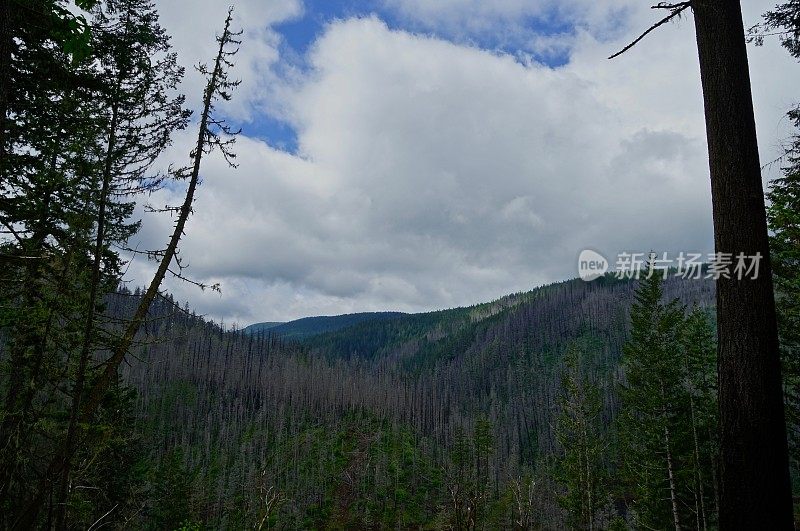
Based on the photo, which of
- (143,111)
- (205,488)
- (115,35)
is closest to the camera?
(115,35)

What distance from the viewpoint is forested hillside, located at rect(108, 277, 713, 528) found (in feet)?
229

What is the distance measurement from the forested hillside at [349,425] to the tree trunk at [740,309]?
38356 millimetres

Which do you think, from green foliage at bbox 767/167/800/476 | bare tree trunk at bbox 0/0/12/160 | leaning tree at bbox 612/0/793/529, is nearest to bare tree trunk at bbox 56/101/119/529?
bare tree trunk at bbox 0/0/12/160

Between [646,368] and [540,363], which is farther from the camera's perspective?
[540,363]

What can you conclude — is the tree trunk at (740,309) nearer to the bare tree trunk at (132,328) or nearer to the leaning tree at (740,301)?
the leaning tree at (740,301)

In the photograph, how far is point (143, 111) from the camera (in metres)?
9.45

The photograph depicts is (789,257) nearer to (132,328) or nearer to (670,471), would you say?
(670,471)

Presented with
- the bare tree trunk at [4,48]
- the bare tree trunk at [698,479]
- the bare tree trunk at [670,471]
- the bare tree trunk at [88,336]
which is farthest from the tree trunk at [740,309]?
the bare tree trunk at [698,479]

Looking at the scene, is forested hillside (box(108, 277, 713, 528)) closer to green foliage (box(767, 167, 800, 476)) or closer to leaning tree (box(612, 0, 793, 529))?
green foliage (box(767, 167, 800, 476))

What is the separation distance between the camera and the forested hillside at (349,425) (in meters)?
69.7

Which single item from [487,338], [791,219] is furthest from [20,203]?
[487,338]

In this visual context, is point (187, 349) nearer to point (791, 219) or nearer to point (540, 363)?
point (540, 363)

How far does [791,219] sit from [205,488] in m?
81.8

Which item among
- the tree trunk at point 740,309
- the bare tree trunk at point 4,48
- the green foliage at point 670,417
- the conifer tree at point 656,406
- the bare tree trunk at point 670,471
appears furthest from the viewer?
the conifer tree at point 656,406
